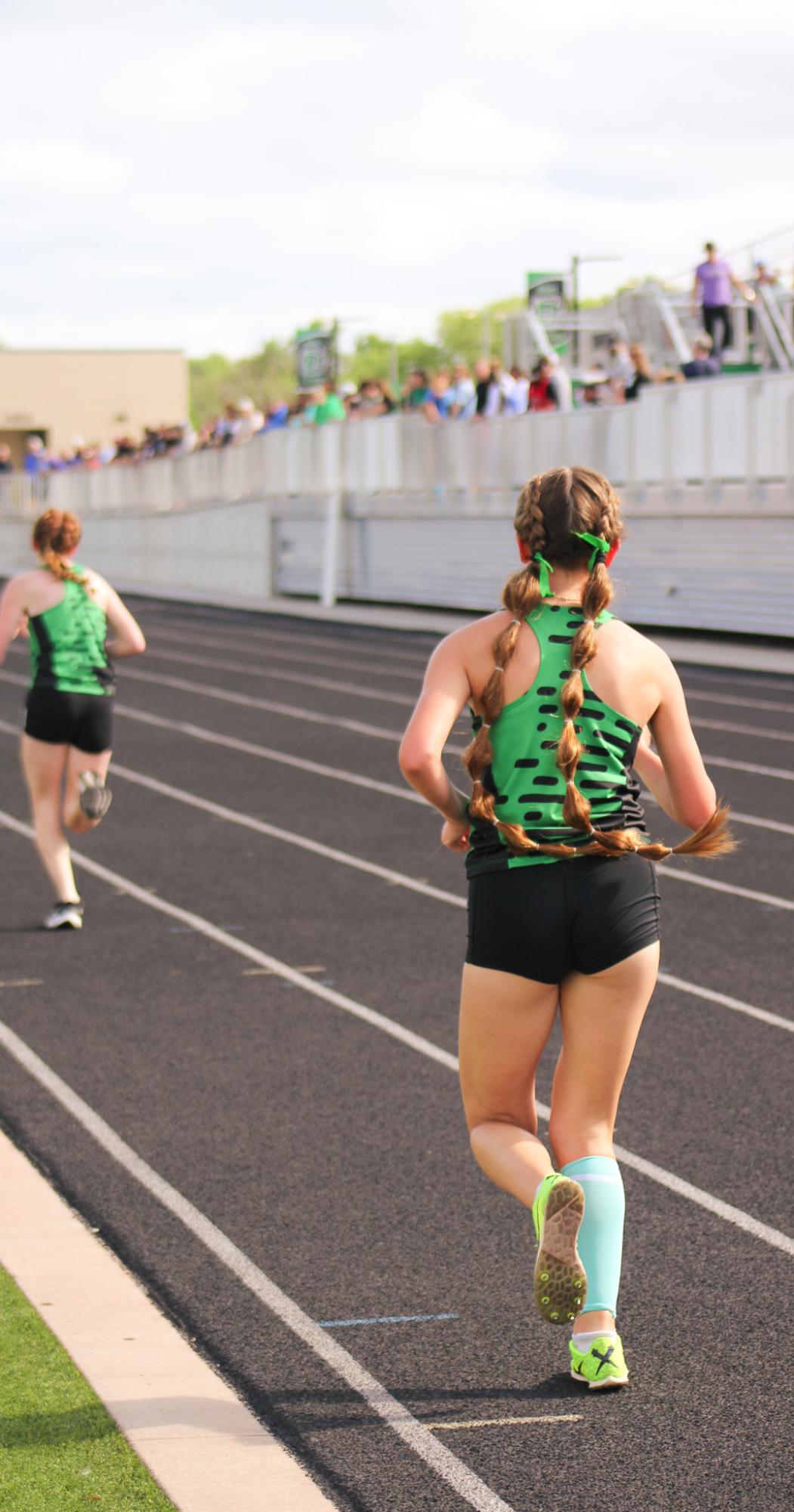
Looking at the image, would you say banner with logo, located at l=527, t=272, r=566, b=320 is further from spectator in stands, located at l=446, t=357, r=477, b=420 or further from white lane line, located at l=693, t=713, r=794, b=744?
white lane line, located at l=693, t=713, r=794, b=744

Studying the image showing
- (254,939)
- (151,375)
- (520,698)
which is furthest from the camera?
(151,375)

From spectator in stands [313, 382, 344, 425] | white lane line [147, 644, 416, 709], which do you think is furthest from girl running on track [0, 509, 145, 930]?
spectator in stands [313, 382, 344, 425]

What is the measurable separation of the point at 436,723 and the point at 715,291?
971 inches

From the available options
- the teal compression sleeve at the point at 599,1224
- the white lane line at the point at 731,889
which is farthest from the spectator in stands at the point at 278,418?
the teal compression sleeve at the point at 599,1224

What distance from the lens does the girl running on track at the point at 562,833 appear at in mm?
3986

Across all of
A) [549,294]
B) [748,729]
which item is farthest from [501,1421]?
[549,294]

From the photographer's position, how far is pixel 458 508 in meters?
31.2

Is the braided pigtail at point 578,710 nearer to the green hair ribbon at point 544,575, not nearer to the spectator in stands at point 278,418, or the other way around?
the green hair ribbon at point 544,575

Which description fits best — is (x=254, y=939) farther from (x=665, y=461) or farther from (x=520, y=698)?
(x=665, y=461)

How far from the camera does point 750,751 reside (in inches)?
621

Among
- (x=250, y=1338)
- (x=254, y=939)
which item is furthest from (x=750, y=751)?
(x=250, y=1338)

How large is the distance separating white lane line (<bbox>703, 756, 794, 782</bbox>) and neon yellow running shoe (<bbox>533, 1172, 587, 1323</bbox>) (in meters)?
10.7

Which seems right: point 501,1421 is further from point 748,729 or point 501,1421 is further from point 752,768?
point 748,729

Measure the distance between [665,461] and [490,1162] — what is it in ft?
70.5
